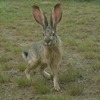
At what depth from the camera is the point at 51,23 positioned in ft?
21.4

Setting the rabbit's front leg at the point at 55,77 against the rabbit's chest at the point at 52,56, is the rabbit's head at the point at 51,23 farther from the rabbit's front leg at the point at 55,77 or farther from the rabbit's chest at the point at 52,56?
the rabbit's front leg at the point at 55,77

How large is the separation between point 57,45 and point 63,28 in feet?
19.4

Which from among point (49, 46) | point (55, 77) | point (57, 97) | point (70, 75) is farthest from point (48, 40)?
point (70, 75)

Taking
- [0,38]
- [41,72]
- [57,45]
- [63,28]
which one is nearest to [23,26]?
[63,28]

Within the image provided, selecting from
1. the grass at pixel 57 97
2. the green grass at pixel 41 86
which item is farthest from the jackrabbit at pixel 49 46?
the grass at pixel 57 97

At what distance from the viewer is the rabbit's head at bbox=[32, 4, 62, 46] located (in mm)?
6284

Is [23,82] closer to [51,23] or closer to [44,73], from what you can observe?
[44,73]

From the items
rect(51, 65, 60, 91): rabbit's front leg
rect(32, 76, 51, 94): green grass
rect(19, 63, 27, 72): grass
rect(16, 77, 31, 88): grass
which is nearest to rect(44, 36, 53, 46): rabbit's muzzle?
rect(51, 65, 60, 91): rabbit's front leg

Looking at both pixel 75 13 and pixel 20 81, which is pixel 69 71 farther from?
pixel 75 13

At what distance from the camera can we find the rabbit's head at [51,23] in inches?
247

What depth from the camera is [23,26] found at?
12.9 m

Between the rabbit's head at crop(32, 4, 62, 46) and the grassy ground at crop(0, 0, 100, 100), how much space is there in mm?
790

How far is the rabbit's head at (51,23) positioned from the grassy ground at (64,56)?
2.59 ft

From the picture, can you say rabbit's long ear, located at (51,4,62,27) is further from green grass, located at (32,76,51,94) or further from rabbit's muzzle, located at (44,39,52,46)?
green grass, located at (32,76,51,94)
